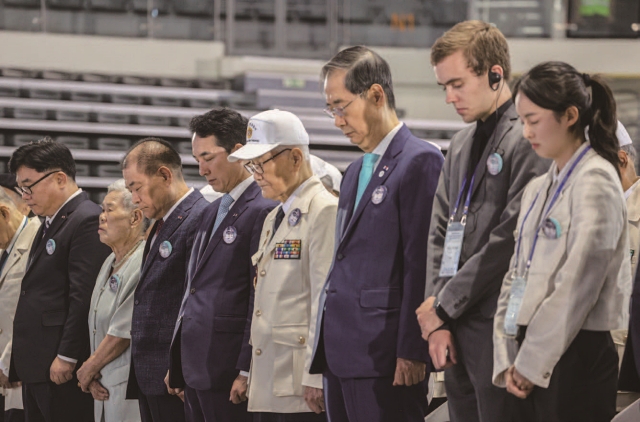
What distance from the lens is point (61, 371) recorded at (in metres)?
4.11

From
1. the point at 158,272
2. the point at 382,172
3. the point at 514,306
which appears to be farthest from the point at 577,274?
the point at 158,272

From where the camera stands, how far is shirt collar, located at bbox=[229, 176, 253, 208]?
11.4 ft

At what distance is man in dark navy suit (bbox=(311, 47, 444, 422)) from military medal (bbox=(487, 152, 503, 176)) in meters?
0.33

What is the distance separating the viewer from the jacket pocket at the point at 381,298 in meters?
2.68

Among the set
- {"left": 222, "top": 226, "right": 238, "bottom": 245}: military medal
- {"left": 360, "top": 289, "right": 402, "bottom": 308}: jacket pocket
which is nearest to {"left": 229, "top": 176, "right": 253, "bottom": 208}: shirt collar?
{"left": 222, "top": 226, "right": 238, "bottom": 245}: military medal

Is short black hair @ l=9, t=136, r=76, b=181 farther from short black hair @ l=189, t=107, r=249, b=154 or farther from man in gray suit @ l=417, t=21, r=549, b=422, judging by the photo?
man in gray suit @ l=417, t=21, r=549, b=422

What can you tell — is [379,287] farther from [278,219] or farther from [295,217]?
[278,219]

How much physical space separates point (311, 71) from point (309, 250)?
7099mm

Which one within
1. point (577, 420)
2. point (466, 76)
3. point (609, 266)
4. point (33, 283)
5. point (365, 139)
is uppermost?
point (466, 76)

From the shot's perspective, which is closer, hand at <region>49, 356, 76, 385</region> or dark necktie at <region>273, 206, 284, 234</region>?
dark necktie at <region>273, 206, 284, 234</region>

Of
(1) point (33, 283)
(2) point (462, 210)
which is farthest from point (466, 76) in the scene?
(1) point (33, 283)

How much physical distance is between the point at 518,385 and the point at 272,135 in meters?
1.32

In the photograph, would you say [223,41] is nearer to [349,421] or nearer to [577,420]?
[349,421]

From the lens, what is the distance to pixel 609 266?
6.90 ft
